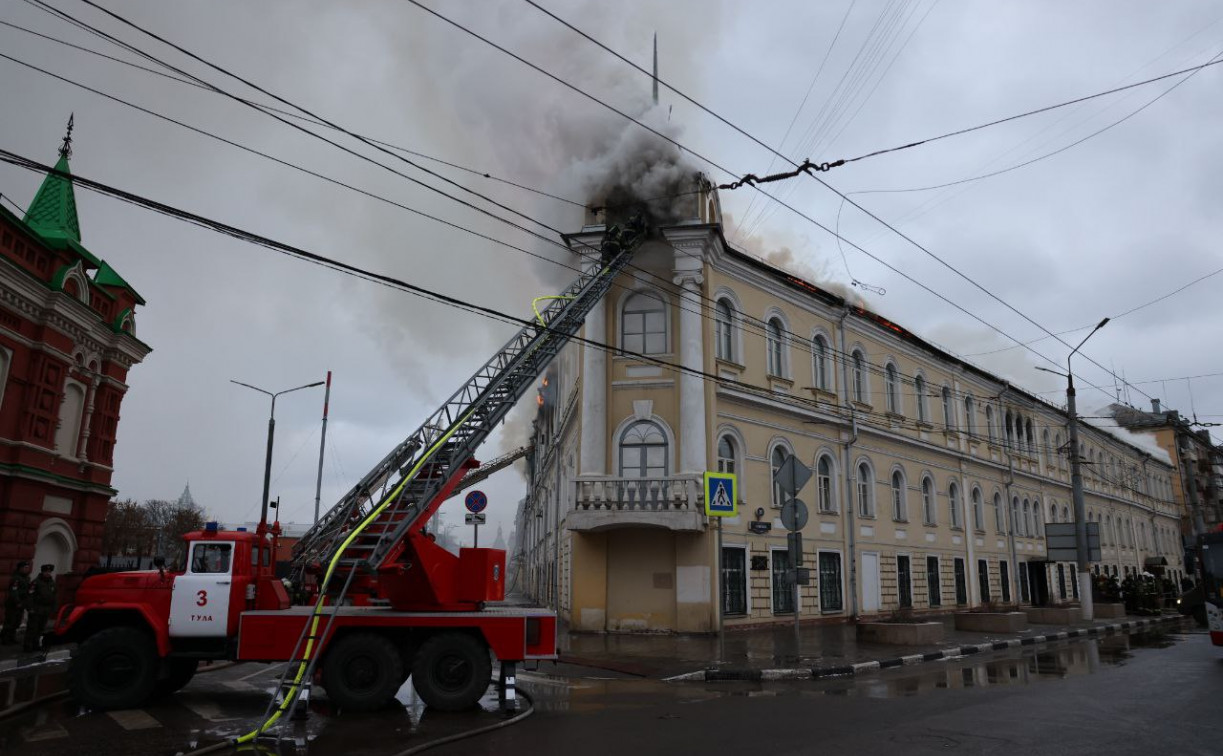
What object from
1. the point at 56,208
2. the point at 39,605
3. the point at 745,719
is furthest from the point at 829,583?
the point at 56,208

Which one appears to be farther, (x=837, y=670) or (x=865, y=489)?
(x=865, y=489)

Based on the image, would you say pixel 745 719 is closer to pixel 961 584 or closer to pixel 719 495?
pixel 719 495

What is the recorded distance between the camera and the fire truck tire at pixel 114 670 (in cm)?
988

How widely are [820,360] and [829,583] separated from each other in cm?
770

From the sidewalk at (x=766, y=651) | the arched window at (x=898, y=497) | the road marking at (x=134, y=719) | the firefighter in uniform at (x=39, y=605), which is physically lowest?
the road marking at (x=134, y=719)

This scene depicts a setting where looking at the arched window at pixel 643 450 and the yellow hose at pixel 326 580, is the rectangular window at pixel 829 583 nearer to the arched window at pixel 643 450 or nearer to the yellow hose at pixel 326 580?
the arched window at pixel 643 450

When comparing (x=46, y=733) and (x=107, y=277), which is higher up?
(x=107, y=277)

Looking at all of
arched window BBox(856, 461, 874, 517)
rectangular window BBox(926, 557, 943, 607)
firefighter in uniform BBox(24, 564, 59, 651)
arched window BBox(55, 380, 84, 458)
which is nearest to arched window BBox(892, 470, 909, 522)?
arched window BBox(856, 461, 874, 517)

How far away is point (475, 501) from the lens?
17984mm

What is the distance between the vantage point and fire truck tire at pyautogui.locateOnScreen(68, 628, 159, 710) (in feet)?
32.4

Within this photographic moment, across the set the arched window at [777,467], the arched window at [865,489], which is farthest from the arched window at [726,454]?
the arched window at [865,489]

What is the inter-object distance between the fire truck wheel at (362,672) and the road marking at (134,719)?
1973 mm

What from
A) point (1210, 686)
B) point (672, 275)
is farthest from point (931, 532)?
point (1210, 686)

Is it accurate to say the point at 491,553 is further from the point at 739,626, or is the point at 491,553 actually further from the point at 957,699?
the point at 739,626
